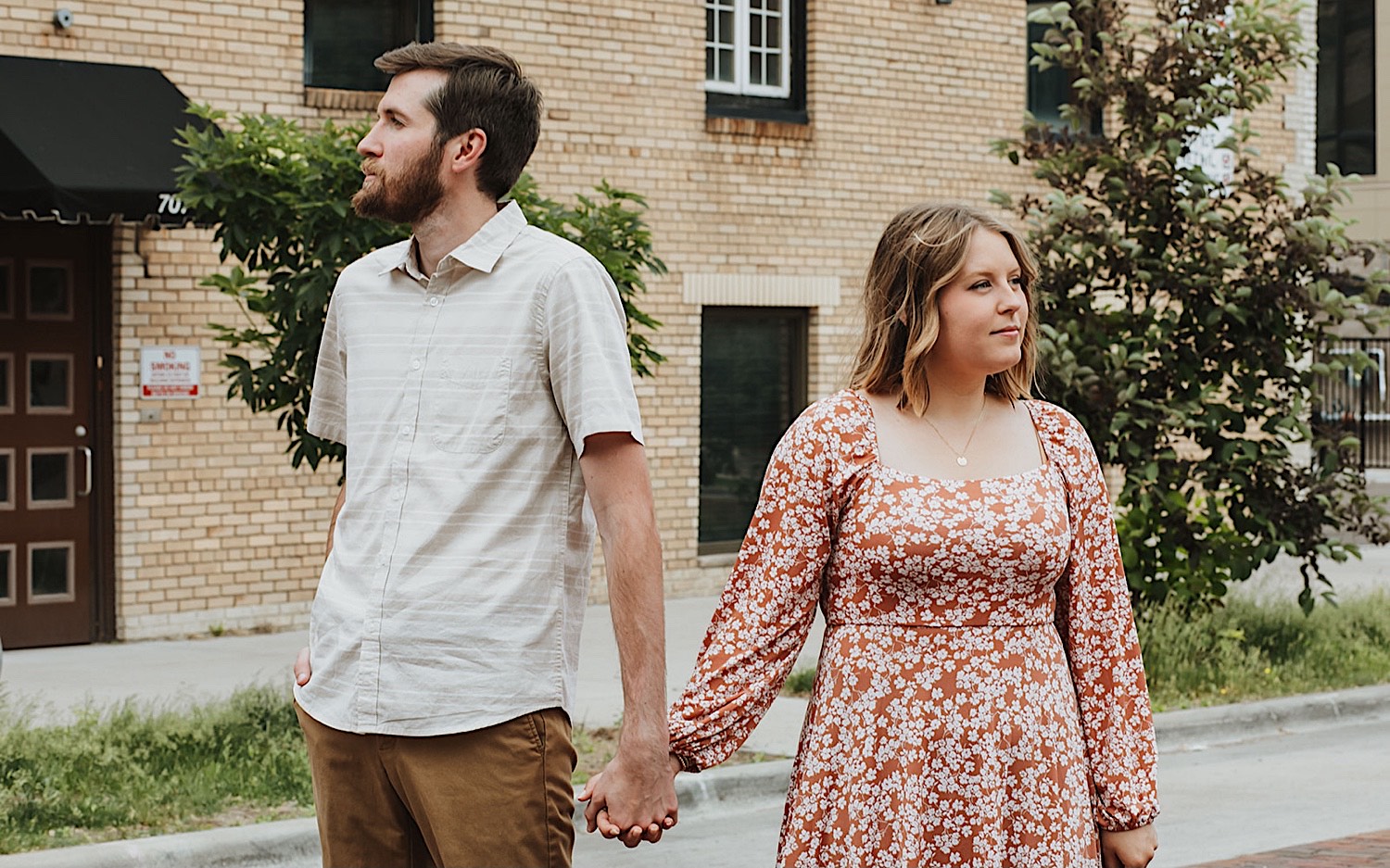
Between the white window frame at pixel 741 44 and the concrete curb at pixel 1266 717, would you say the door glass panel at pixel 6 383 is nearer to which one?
the white window frame at pixel 741 44

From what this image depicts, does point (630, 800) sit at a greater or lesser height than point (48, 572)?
greater

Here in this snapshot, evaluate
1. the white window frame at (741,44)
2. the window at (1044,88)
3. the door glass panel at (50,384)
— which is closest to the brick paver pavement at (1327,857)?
the door glass panel at (50,384)

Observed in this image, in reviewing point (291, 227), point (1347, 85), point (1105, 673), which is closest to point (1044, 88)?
point (291, 227)

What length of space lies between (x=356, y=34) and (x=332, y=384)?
1039 cm

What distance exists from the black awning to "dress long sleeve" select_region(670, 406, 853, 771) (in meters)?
8.35

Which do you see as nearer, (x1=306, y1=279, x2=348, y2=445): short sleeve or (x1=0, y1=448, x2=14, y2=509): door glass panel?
(x1=306, y1=279, x2=348, y2=445): short sleeve

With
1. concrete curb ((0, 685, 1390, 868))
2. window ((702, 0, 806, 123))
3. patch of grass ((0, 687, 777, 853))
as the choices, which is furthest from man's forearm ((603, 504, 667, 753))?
window ((702, 0, 806, 123))

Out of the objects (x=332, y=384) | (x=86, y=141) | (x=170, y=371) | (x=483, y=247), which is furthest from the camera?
(x=170, y=371)

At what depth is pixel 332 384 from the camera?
398 centimetres

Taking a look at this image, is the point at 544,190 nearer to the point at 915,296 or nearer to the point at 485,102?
the point at 915,296

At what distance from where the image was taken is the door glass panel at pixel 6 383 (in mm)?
12281

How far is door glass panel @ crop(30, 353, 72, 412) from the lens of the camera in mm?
12406

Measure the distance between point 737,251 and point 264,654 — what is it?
5.43 m

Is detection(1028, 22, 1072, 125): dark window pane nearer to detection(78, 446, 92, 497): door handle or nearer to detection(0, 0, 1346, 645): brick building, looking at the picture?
detection(0, 0, 1346, 645): brick building
